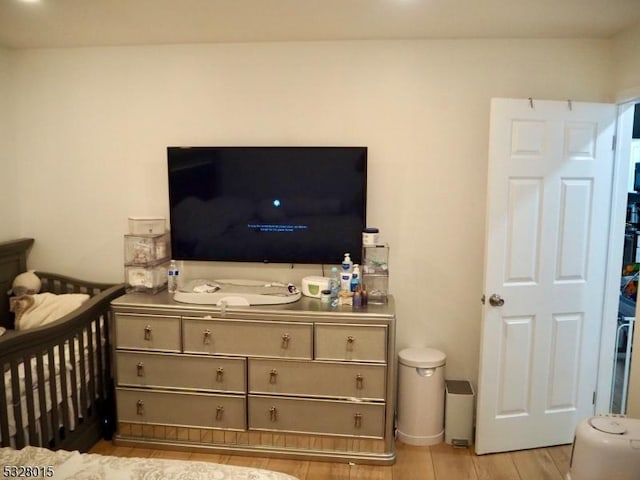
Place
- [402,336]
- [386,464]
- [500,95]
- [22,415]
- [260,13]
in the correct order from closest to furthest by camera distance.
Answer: [22,415] < [260,13] < [386,464] < [500,95] < [402,336]

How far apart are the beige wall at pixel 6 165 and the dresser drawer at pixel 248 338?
159 cm

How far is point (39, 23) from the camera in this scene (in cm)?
279

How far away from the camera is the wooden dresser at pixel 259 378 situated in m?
2.72

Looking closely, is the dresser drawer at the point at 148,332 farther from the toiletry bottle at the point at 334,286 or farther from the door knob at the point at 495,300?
the door knob at the point at 495,300

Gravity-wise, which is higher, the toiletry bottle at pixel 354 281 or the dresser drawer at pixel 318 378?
the toiletry bottle at pixel 354 281

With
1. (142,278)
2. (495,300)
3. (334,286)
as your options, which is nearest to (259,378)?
(334,286)

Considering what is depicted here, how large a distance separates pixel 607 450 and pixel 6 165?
384 centimetres

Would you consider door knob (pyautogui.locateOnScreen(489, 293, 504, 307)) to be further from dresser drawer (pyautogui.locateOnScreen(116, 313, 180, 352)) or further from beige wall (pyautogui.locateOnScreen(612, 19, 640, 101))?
dresser drawer (pyautogui.locateOnScreen(116, 313, 180, 352))

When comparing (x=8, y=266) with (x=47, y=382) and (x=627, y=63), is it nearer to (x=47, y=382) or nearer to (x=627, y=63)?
(x=47, y=382)

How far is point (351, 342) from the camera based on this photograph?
8.89ft

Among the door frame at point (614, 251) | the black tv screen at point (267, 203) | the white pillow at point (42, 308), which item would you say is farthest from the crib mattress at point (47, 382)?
the door frame at point (614, 251)

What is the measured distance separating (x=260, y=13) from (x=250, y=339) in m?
1.77

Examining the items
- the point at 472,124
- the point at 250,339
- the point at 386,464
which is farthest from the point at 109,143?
the point at 386,464

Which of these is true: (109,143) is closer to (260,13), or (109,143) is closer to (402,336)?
(260,13)
